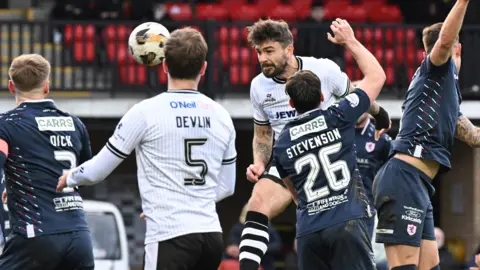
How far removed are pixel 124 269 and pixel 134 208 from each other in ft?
22.3

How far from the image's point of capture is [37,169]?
8781 millimetres

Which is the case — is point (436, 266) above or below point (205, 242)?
below

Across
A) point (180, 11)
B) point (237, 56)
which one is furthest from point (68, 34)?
point (180, 11)

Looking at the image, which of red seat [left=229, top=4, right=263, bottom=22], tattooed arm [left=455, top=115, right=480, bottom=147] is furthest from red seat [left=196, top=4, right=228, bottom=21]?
tattooed arm [left=455, top=115, right=480, bottom=147]

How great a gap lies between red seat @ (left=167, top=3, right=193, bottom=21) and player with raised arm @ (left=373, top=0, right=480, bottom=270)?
14157 millimetres

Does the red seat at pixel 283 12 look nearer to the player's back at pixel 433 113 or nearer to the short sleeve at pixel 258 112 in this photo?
the short sleeve at pixel 258 112

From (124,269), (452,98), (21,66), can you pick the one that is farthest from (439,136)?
(124,269)

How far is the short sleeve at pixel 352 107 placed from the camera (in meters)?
8.39

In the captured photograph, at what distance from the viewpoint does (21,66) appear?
8852 mm

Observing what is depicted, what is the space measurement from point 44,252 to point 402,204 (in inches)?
102

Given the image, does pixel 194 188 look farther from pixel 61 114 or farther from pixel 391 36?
pixel 391 36

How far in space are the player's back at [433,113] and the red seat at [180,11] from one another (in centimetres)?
1419

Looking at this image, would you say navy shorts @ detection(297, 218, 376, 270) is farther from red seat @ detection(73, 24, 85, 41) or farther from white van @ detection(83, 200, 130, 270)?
red seat @ detection(73, 24, 85, 41)

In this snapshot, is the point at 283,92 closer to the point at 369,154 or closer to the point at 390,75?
the point at 369,154
